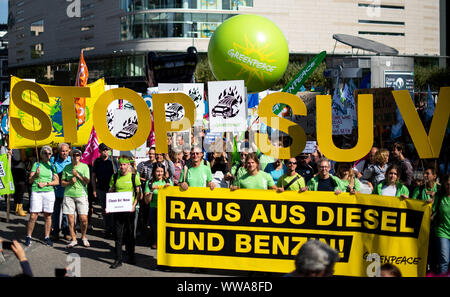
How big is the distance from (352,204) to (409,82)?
21.1 meters

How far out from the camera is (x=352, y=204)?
703 cm

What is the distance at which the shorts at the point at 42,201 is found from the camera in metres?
9.09

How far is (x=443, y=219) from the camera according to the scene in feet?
21.6

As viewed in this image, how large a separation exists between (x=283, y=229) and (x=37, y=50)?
80.9 metres

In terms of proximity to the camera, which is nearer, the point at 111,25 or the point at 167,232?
the point at 167,232

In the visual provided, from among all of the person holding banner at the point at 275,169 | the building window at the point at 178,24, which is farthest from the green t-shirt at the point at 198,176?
the building window at the point at 178,24

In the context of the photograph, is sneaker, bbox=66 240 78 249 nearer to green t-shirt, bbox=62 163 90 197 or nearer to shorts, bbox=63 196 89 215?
shorts, bbox=63 196 89 215

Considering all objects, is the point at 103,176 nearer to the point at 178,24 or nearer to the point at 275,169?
the point at 275,169

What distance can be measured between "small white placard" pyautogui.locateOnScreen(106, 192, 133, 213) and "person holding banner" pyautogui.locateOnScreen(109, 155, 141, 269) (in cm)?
15

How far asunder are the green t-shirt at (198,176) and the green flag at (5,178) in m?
3.85

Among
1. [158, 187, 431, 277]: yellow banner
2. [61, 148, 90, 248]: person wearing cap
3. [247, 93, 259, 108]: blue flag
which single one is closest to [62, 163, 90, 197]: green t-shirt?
[61, 148, 90, 248]: person wearing cap

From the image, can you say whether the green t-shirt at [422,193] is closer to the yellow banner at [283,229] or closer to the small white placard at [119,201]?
the yellow banner at [283,229]
